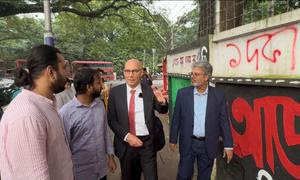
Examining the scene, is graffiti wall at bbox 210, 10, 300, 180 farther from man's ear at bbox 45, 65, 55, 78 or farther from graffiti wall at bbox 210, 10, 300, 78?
man's ear at bbox 45, 65, 55, 78

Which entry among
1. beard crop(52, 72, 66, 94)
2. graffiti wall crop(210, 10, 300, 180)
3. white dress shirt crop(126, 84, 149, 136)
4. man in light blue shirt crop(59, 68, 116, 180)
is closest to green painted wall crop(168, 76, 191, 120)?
graffiti wall crop(210, 10, 300, 180)

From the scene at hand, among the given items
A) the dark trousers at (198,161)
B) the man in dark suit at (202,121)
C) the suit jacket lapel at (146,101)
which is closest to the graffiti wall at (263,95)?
the man in dark suit at (202,121)

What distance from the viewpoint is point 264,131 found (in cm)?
369

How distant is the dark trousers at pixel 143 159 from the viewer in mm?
3926

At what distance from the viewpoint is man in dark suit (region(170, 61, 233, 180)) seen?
4.07 m

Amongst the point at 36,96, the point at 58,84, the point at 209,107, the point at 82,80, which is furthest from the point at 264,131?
the point at 36,96

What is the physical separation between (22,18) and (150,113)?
19.0m

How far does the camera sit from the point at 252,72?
393 cm

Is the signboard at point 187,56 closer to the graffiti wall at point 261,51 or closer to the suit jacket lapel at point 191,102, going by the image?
the graffiti wall at point 261,51

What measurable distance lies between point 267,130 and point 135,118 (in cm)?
131

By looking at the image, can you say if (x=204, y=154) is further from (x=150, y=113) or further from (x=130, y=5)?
(x=130, y=5)

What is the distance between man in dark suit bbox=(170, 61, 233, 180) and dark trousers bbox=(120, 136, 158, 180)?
451mm

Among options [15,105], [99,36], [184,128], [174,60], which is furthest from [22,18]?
[15,105]

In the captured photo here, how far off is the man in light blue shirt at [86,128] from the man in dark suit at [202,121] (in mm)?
1031
